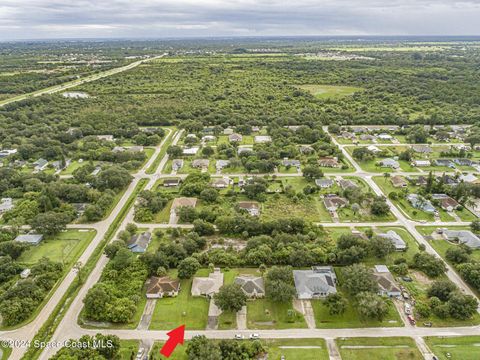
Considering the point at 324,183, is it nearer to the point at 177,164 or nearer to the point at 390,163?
the point at 390,163

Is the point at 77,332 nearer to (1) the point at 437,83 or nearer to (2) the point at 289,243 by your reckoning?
(2) the point at 289,243

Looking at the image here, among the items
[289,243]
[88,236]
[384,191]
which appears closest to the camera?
[289,243]

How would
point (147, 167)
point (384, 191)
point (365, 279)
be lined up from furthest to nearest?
point (147, 167) < point (384, 191) < point (365, 279)

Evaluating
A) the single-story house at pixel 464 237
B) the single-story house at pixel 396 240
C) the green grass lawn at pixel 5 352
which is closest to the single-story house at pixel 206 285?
the green grass lawn at pixel 5 352

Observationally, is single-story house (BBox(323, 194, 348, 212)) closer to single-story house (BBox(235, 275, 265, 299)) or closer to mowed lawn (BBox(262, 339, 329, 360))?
single-story house (BBox(235, 275, 265, 299))

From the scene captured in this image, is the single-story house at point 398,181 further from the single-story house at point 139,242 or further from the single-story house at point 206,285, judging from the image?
the single-story house at point 139,242

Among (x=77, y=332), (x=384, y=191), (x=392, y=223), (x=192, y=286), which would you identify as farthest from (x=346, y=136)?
(x=77, y=332)
